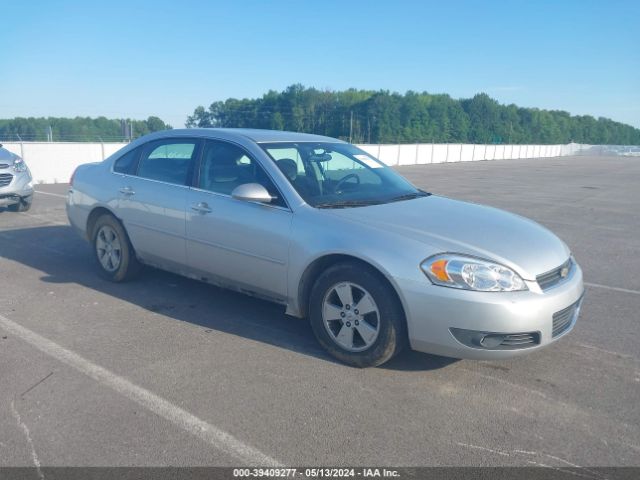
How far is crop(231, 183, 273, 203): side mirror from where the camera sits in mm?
4145

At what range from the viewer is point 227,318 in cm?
478

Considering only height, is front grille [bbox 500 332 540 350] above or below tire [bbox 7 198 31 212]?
above

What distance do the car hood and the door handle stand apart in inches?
47.2

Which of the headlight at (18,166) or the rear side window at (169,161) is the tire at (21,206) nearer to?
the headlight at (18,166)

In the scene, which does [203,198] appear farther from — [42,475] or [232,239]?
[42,475]

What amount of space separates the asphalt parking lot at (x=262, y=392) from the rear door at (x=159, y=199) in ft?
1.63

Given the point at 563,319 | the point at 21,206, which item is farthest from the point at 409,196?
the point at 21,206

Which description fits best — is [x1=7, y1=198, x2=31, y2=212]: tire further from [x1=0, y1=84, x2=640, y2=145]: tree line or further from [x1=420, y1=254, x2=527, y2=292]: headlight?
[x1=0, y1=84, x2=640, y2=145]: tree line

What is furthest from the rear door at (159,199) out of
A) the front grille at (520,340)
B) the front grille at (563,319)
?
the front grille at (563,319)

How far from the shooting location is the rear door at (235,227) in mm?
4199

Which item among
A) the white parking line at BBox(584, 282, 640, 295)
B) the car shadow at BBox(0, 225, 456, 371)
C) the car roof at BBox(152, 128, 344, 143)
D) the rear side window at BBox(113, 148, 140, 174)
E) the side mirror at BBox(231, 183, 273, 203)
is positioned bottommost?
the white parking line at BBox(584, 282, 640, 295)

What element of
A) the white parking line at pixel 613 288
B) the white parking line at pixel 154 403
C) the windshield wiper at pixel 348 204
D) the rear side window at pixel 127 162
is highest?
the rear side window at pixel 127 162

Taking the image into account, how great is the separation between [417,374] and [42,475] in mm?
2268

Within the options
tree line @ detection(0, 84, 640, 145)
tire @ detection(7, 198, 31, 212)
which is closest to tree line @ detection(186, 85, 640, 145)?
tree line @ detection(0, 84, 640, 145)
